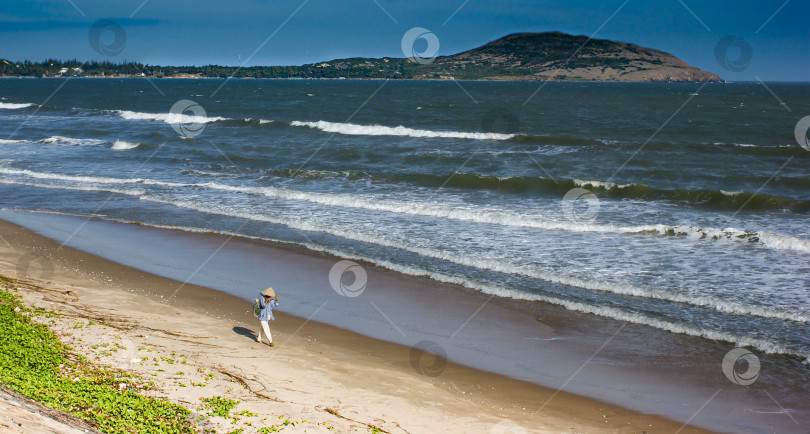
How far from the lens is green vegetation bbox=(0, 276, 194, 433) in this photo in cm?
708

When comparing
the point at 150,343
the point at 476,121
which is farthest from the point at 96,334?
the point at 476,121

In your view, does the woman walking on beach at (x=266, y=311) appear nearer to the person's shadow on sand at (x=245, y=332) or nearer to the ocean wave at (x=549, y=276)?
the person's shadow on sand at (x=245, y=332)

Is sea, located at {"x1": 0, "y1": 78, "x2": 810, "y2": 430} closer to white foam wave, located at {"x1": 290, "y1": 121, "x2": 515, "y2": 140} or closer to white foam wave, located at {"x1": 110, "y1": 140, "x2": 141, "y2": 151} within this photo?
white foam wave, located at {"x1": 290, "y1": 121, "x2": 515, "y2": 140}

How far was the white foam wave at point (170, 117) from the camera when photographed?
56.5 metres

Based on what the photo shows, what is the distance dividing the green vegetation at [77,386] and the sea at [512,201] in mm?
7839

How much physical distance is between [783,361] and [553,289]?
4650mm

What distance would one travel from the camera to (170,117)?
2451 inches

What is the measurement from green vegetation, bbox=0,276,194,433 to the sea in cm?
784

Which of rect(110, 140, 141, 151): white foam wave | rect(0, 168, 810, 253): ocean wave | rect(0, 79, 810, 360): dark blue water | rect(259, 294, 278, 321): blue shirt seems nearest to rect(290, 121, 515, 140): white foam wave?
rect(0, 79, 810, 360): dark blue water

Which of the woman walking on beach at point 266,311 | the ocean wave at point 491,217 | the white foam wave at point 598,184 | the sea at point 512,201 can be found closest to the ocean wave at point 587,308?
the sea at point 512,201

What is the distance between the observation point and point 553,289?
14125 millimetres

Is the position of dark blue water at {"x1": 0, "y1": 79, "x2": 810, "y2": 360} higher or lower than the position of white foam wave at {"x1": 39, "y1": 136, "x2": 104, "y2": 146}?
lower

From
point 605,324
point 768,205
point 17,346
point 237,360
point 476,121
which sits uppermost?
point 476,121

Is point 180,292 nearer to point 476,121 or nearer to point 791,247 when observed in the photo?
point 791,247
